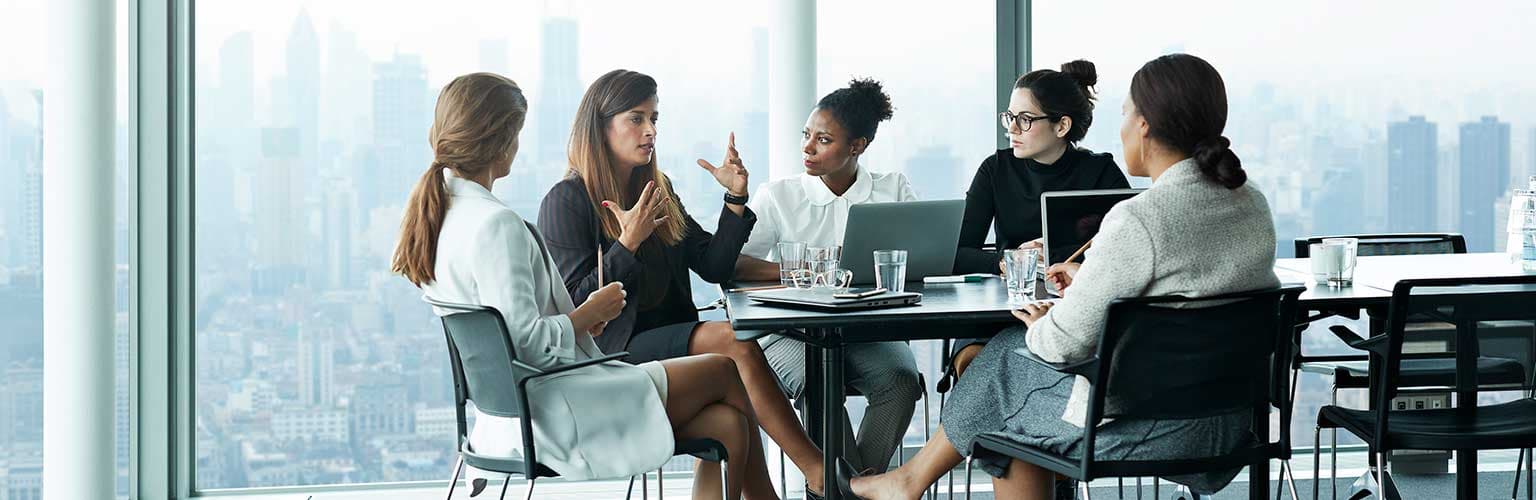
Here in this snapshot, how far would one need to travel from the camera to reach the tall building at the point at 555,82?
4.13 meters

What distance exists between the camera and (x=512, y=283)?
262 cm

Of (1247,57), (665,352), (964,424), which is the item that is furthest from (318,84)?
(1247,57)

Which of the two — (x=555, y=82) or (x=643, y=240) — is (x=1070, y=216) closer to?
(x=643, y=240)

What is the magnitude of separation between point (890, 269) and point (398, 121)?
188cm

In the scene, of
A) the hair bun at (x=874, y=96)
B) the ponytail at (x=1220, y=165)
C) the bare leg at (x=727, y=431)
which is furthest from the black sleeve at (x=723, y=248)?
the ponytail at (x=1220, y=165)

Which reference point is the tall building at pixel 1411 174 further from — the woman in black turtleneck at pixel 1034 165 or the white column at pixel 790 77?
the white column at pixel 790 77

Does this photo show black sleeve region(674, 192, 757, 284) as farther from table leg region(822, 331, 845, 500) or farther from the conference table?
table leg region(822, 331, 845, 500)

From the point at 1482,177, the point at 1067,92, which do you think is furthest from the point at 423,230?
the point at 1482,177

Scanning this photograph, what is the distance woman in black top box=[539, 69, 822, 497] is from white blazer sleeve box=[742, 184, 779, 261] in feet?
0.63

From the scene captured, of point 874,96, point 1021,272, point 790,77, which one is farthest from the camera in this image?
point 790,77

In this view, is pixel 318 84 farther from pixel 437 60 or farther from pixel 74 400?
pixel 74 400

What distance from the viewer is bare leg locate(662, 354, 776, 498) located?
281 centimetres

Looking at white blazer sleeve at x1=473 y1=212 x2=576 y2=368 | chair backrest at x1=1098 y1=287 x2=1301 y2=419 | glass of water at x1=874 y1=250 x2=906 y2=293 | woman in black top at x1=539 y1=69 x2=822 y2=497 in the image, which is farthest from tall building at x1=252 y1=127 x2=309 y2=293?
chair backrest at x1=1098 y1=287 x2=1301 y2=419

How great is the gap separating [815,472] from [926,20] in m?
1.70
